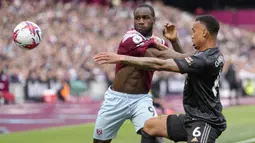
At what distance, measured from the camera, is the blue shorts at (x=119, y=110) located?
26.3 ft

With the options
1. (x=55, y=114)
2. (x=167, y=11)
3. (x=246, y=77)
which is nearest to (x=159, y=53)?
(x=55, y=114)

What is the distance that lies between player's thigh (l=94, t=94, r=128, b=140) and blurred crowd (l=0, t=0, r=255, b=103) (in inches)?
513

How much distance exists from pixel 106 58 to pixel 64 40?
19866 mm

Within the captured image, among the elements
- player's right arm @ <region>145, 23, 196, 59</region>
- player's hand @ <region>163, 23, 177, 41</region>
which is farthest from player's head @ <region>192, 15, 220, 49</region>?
player's hand @ <region>163, 23, 177, 41</region>

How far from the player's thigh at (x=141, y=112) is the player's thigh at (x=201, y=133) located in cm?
115

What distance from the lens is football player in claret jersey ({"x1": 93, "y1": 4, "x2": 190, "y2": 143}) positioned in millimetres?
7891

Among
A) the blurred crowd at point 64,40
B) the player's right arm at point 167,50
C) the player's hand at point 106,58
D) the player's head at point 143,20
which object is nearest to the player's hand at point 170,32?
the player's right arm at point 167,50

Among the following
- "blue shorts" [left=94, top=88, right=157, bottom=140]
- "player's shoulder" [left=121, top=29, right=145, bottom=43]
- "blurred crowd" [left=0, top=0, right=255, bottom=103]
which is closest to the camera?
"player's shoulder" [left=121, top=29, right=145, bottom=43]

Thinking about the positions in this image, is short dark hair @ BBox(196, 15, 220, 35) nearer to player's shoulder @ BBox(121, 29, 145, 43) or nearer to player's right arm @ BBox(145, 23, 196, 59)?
player's right arm @ BBox(145, 23, 196, 59)

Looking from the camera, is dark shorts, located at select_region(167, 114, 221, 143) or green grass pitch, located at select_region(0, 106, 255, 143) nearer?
dark shorts, located at select_region(167, 114, 221, 143)

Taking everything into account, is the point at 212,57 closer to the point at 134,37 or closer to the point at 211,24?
the point at 211,24

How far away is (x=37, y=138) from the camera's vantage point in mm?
13328

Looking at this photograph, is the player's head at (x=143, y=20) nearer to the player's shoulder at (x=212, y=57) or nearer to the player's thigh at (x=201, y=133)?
the player's shoulder at (x=212, y=57)

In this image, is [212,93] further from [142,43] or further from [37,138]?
[37,138]
